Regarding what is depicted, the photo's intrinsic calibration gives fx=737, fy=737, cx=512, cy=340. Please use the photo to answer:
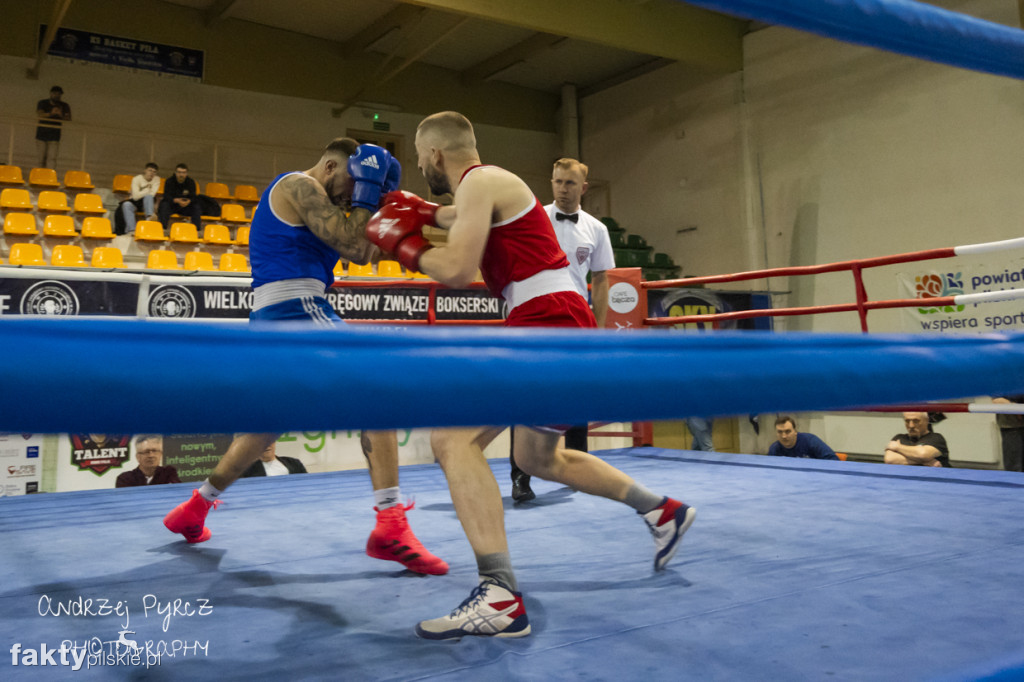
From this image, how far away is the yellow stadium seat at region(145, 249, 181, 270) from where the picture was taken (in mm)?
7180

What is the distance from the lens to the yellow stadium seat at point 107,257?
271 inches

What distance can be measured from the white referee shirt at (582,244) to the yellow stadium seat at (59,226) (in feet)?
19.9

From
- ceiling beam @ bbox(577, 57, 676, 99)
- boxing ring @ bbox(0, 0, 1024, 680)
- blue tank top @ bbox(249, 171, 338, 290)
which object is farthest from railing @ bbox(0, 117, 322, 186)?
blue tank top @ bbox(249, 171, 338, 290)

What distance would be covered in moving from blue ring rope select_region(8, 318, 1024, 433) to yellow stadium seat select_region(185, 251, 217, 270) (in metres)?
7.28

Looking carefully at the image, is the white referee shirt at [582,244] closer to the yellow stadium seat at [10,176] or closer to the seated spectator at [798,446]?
the seated spectator at [798,446]

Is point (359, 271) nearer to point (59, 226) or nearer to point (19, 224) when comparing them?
point (59, 226)

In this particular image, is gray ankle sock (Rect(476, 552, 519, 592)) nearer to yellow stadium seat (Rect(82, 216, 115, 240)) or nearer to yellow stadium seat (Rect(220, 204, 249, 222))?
yellow stadium seat (Rect(82, 216, 115, 240))

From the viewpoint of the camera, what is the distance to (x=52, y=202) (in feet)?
25.5

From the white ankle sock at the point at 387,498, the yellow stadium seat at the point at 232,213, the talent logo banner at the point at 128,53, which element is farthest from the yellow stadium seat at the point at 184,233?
the white ankle sock at the point at 387,498

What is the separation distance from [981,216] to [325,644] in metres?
8.20

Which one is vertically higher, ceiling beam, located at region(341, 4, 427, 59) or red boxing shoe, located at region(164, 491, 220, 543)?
ceiling beam, located at region(341, 4, 427, 59)

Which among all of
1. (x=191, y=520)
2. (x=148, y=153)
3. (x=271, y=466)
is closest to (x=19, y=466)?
(x=271, y=466)

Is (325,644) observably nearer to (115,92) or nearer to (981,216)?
(981,216)

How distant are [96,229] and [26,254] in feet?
2.53
